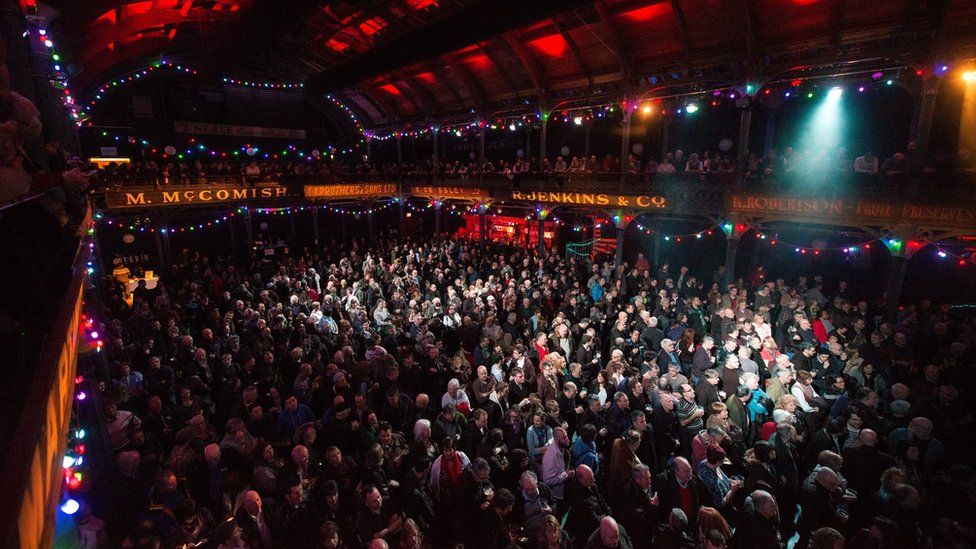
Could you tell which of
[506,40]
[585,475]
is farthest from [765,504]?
[506,40]

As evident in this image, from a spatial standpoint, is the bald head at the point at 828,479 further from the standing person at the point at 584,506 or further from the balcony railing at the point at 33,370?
the balcony railing at the point at 33,370

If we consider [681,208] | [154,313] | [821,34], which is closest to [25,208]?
[154,313]

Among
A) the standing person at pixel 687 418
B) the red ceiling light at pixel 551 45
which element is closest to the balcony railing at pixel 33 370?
the standing person at pixel 687 418

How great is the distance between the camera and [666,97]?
14.2 metres

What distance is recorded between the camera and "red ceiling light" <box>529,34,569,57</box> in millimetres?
15737

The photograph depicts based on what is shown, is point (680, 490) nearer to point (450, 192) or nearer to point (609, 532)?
point (609, 532)

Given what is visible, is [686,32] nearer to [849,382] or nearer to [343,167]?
[849,382]

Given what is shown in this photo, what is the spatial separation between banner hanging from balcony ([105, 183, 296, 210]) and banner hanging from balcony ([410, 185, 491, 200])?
19.0ft

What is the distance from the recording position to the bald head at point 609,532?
12.6 feet

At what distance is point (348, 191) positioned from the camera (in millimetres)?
21109

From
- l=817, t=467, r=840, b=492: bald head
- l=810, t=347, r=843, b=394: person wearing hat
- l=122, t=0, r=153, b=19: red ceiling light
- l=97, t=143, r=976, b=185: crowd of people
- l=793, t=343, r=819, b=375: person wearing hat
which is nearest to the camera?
l=817, t=467, r=840, b=492: bald head

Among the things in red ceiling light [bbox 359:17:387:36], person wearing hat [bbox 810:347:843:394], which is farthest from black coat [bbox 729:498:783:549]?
red ceiling light [bbox 359:17:387:36]

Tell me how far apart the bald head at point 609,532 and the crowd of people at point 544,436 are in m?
0.02

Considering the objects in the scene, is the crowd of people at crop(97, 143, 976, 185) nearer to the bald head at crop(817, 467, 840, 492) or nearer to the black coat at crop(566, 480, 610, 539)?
the bald head at crop(817, 467, 840, 492)
